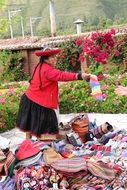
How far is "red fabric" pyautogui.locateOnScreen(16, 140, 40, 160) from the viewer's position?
4802 millimetres

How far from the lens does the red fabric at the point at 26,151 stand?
15.8 feet

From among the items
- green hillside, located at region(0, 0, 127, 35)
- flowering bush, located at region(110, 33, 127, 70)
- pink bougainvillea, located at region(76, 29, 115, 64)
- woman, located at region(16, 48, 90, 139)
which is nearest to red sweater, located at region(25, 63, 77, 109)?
woman, located at region(16, 48, 90, 139)

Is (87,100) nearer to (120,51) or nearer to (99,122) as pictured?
(99,122)

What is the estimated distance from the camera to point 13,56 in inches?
891

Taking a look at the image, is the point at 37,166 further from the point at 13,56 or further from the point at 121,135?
the point at 13,56

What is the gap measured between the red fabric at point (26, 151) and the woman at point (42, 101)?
1083mm

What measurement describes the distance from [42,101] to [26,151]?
4.19ft

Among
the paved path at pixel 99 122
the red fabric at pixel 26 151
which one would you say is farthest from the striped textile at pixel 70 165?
the paved path at pixel 99 122

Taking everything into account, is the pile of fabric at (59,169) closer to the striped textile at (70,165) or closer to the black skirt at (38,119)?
the striped textile at (70,165)

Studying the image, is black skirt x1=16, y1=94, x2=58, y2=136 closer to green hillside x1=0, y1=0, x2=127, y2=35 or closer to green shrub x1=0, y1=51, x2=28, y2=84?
green shrub x1=0, y1=51, x2=28, y2=84

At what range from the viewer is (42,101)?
6.06m

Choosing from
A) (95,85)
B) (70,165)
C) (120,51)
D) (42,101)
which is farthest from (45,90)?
(120,51)

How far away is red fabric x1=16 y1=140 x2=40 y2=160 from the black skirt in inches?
41.5

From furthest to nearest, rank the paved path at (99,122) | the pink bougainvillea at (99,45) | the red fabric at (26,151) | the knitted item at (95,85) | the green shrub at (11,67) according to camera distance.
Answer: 1. the green shrub at (11,67)
2. the pink bougainvillea at (99,45)
3. the paved path at (99,122)
4. the knitted item at (95,85)
5. the red fabric at (26,151)
